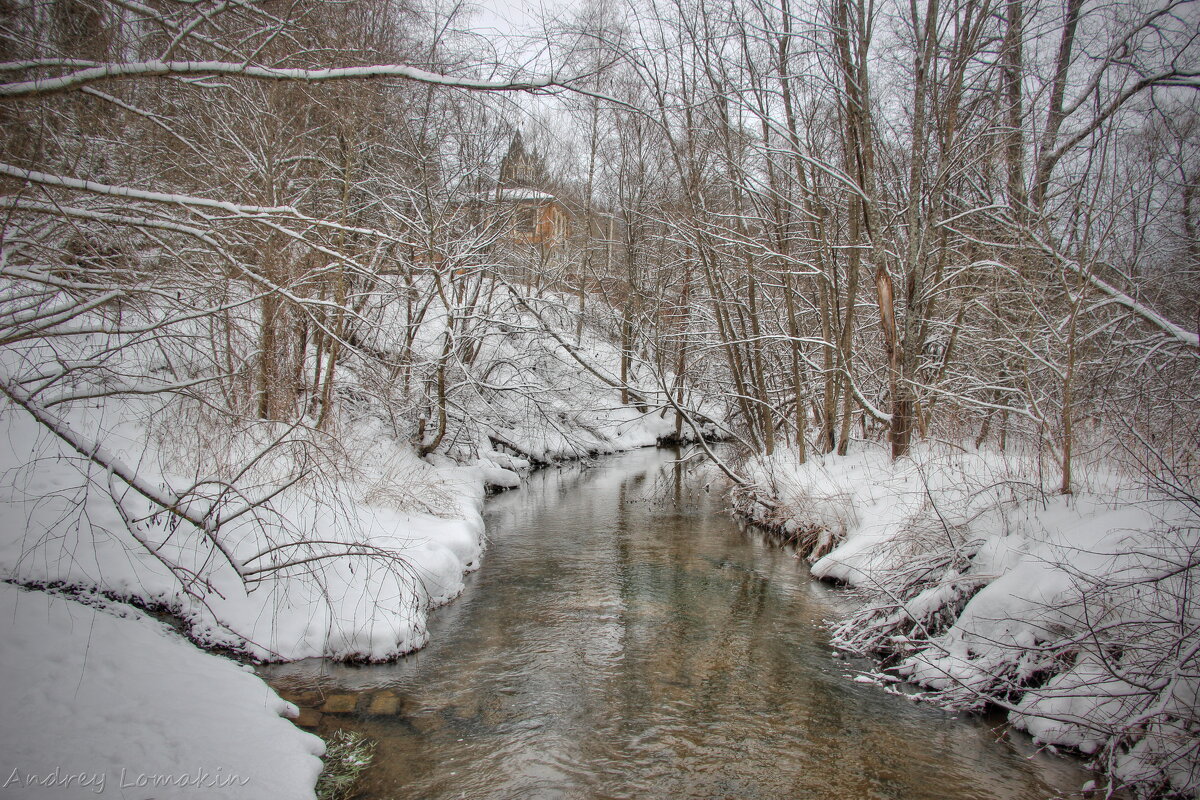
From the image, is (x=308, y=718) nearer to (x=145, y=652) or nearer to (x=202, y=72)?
(x=145, y=652)

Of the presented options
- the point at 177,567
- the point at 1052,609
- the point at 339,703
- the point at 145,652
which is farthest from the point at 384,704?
the point at 1052,609

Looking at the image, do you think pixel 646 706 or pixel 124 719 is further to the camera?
pixel 646 706

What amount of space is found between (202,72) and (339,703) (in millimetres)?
4641

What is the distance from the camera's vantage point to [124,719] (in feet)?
11.7

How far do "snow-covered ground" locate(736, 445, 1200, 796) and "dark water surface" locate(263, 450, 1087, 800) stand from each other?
46cm

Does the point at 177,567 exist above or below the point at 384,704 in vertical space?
above

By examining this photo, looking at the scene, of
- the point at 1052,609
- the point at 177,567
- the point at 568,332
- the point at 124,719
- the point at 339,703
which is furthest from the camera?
the point at 568,332

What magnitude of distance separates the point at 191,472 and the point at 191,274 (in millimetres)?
2723

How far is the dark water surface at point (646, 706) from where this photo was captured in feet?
14.1

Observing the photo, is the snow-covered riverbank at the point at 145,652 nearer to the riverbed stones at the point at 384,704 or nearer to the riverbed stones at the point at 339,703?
the riverbed stones at the point at 339,703

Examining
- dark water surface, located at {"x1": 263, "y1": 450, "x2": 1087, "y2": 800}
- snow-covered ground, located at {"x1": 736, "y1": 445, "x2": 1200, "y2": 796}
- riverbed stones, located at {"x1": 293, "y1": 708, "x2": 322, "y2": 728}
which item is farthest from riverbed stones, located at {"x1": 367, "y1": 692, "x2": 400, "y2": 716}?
snow-covered ground, located at {"x1": 736, "y1": 445, "x2": 1200, "y2": 796}

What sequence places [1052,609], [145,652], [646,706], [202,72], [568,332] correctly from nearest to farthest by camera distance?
[202,72] < [145,652] < [1052,609] < [646,706] < [568,332]

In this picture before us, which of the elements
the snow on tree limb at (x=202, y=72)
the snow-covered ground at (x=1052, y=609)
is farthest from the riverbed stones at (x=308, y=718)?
the snow-covered ground at (x=1052, y=609)

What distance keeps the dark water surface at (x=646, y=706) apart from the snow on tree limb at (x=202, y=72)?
438 centimetres
